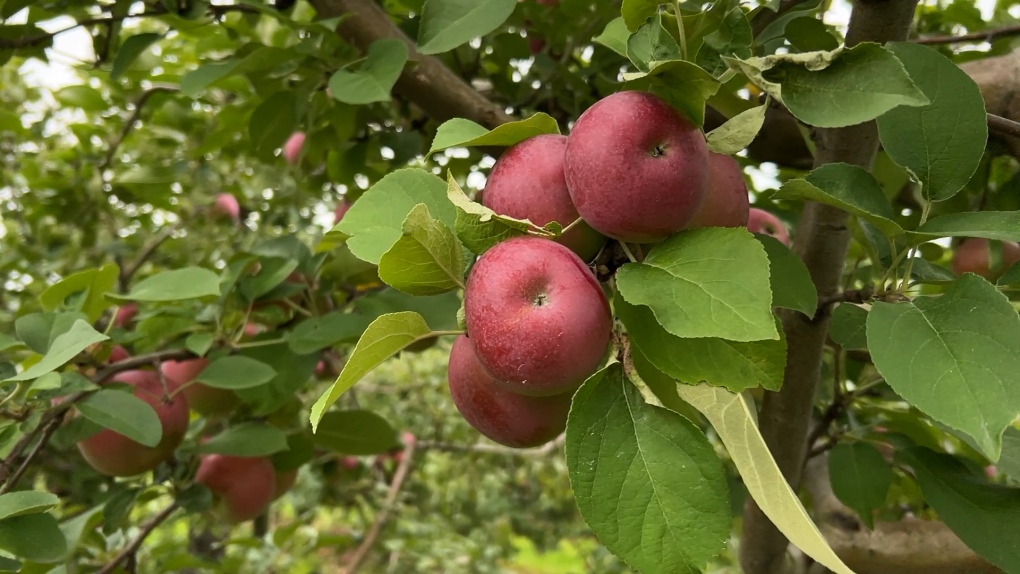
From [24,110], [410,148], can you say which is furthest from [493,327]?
[24,110]

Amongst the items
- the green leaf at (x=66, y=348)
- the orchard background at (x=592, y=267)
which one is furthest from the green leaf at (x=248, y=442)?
the green leaf at (x=66, y=348)

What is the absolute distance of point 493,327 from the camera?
12.9 inches

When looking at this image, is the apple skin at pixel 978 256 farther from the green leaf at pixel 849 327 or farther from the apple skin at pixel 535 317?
the apple skin at pixel 535 317

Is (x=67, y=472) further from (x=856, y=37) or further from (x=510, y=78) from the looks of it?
(x=856, y=37)

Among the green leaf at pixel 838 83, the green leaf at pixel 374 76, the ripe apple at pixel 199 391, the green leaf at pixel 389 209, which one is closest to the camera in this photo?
the green leaf at pixel 838 83

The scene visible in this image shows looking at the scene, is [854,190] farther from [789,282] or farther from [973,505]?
[973,505]

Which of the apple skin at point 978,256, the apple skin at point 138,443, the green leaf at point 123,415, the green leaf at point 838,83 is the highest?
the green leaf at point 838,83

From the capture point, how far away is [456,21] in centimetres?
54

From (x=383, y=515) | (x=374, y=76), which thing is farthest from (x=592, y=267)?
(x=383, y=515)

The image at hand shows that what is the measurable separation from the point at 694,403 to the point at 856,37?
257 millimetres

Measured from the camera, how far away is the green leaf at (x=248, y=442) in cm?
73

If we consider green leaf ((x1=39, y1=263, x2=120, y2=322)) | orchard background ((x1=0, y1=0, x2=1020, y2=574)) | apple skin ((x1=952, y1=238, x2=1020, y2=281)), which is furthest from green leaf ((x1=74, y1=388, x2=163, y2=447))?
apple skin ((x1=952, y1=238, x2=1020, y2=281))

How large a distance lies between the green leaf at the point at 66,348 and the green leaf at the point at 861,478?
64 cm

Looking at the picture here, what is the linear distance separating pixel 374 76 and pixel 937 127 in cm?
45
